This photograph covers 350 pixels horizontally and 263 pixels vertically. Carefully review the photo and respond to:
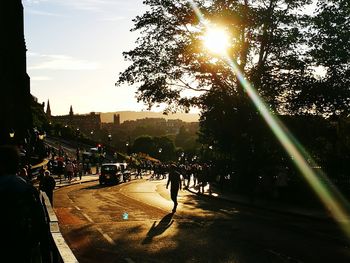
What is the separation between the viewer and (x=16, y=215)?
496 centimetres

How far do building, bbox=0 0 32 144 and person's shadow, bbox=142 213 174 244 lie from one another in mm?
14799

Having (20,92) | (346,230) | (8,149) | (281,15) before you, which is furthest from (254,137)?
(8,149)

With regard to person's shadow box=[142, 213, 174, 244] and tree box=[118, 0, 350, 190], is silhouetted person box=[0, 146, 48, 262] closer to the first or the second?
person's shadow box=[142, 213, 174, 244]

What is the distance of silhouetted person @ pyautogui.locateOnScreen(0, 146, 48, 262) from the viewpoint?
191 inches

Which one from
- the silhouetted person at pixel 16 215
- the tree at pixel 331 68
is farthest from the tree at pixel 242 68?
the silhouetted person at pixel 16 215

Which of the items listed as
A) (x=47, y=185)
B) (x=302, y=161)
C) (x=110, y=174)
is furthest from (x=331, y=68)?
(x=110, y=174)

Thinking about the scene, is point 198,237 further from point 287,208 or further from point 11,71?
point 11,71

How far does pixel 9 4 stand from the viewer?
3095 cm

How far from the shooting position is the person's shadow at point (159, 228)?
13.5 m

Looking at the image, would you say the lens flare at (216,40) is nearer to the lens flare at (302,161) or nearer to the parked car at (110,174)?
the lens flare at (302,161)

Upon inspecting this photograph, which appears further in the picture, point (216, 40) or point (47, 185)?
point (216, 40)

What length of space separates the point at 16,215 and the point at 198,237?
368 inches

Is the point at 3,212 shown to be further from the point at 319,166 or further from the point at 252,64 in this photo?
the point at 252,64

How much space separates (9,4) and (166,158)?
162 meters
